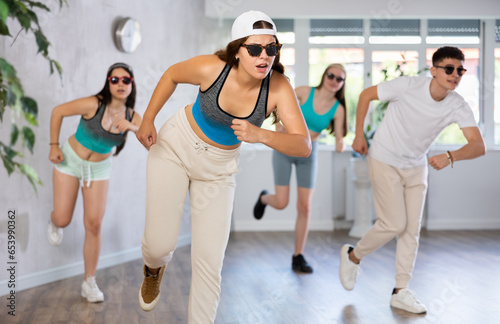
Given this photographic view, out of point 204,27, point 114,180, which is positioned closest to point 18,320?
point 114,180

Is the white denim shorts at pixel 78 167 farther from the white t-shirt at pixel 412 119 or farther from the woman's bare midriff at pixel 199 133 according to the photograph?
the white t-shirt at pixel 412 119

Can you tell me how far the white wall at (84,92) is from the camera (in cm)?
379

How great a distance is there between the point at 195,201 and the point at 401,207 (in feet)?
4.58

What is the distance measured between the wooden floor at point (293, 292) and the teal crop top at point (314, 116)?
42.4 inches

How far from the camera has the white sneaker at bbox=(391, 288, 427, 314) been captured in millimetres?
3207

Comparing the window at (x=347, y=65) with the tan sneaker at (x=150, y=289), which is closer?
the tan sneaker at (x=150, y=289)

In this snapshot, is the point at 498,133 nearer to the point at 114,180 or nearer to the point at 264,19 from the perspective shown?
the point at 114,180

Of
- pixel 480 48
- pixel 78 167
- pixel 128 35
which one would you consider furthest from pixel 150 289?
pixel 480 48

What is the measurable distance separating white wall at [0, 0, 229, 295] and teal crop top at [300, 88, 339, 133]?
1475 millimetres

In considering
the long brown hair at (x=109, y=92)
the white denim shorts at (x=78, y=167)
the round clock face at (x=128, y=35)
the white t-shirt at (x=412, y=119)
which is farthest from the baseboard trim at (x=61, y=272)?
the white t-shirt at (x=412, y=119)

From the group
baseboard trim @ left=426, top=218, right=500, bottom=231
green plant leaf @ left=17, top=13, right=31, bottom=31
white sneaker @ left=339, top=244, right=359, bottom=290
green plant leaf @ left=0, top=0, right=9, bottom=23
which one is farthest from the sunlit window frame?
green plant leaf @ left=0, top=0, right=9, bottom=23

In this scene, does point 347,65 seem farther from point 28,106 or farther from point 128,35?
point 28,106

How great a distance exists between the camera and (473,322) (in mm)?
3035

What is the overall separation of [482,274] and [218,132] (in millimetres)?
2828
